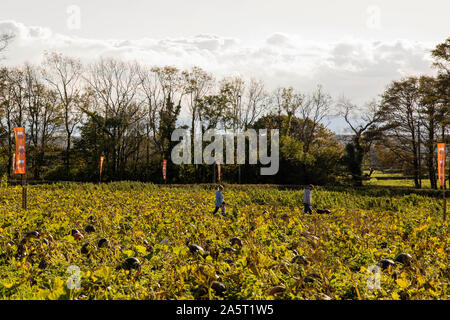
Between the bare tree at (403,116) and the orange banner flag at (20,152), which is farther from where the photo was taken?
the bare tree at (403,116)

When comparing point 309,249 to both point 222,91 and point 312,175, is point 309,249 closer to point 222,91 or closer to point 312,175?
point 312,175

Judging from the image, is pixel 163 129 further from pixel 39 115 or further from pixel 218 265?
pixel 218 265

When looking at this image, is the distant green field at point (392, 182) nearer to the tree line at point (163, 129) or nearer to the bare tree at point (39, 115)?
the tree line at point (163, 129)

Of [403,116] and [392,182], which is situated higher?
[403,116]

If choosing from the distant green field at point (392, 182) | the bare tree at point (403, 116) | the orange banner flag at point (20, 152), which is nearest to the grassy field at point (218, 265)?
the orange banner flag at point (20, 152)

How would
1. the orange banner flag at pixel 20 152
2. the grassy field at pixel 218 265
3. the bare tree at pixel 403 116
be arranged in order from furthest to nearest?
the bare tree at pixel 403 116 < the orange banner flag at pixel 20 152 < the grassy field at pixel 218 265

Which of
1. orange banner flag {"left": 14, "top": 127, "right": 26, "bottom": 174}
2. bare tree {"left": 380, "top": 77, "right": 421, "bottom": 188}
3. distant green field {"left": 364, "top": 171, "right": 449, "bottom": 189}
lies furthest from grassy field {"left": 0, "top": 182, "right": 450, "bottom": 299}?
distant green field {"left": 364, "top": 171, "right": 449, "bottom": 189}

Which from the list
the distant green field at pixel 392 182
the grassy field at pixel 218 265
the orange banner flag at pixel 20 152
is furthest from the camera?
the distant green field at pixel 392 182

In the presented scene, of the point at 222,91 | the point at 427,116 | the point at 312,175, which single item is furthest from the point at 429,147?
the point at 222,91

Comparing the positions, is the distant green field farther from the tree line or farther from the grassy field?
the grassy field

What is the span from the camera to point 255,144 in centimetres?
4209

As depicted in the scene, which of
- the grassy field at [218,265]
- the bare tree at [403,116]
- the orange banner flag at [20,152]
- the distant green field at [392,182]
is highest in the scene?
the bare tree at [403,116]

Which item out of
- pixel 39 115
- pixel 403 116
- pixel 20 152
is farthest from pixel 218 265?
pixel 39 115
